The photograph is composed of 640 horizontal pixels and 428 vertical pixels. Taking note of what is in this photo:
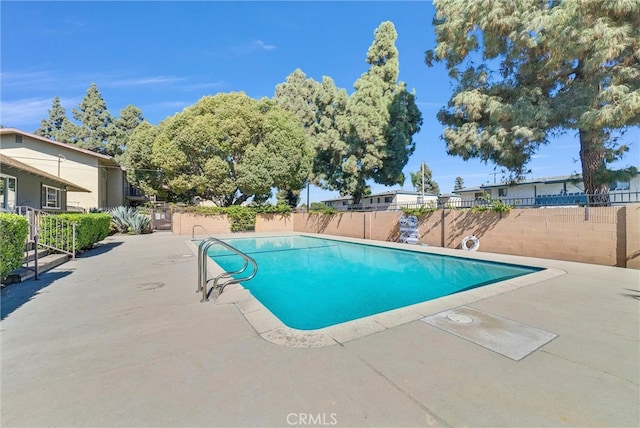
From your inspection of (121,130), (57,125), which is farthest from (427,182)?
(57,125)

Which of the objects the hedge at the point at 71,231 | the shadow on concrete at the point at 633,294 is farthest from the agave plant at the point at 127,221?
the shadow on concrete at the point at 633,294

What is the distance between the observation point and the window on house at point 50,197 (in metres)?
13.1

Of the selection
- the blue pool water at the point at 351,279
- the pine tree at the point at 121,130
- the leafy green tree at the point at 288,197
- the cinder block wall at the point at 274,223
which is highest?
the pine tree at the point at 121,130

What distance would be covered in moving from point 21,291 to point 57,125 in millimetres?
38405

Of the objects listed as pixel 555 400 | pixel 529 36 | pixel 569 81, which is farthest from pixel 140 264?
pixel 569 81

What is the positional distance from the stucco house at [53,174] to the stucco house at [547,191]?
58.6 ft

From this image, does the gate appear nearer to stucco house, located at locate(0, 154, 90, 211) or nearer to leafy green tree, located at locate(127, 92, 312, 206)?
leafy green tree, located at locate(127, 92, 312, 206)

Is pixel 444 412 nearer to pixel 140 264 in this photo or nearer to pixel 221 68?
pixel 140 264

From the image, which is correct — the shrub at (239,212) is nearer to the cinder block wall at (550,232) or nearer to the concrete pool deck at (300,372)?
the cinder block wall at (550,232)

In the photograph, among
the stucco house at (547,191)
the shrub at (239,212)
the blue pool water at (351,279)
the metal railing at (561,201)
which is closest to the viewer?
the blue pool water at (351,279)

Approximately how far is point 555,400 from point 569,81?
11895mm

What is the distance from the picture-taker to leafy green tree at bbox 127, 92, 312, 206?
18516mm

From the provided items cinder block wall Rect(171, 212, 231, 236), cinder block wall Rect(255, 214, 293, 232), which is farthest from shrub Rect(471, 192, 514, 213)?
cinder block wall Rect(171, 212, 231, 236)

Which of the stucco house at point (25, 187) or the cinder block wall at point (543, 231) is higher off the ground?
the stucco house at point (25, 187)
